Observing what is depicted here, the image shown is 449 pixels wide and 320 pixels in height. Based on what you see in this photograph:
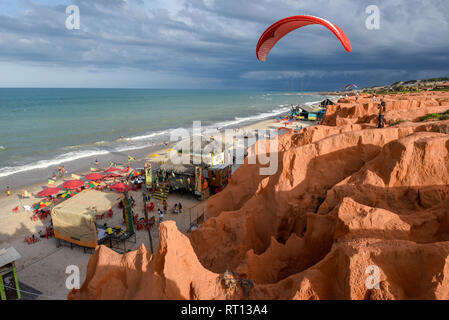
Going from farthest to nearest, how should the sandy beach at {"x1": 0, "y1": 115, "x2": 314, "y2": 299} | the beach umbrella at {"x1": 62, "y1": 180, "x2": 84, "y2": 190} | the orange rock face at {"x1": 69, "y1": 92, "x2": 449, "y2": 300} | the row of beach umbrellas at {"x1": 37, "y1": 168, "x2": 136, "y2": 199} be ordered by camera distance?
the beach umbrella at {"x1": 62, "y1": 180, "x2": 84, "y2": 190}
the row of beach umbrellas at {"x1": 37, "y1": 168, "x2": 136, "y2": 199}
the sandy beach at {"x1": 0, "y1": 115, "x2": 314, "y2": 299}
the orange rock face at {"x1": 69, "y1": 92, "x2": 449, "y2": 300}

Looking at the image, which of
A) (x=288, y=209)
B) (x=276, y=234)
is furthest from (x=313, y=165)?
(x=276, y=234)

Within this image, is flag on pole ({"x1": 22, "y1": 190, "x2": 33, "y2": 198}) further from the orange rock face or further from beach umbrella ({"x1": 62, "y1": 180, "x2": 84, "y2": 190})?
the orange rock face

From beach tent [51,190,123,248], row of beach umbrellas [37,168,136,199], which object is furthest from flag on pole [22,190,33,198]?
beach tent [51,190,123,248]

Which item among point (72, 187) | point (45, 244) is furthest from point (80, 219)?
point (72, 187)

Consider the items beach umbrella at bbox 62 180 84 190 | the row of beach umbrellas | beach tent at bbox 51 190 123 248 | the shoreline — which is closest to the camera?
beach tent at bbox 51 190 123 248

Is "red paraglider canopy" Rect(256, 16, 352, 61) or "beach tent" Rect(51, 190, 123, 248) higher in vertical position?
"red paraglider canopy" Rect(256, 16, 352, 61)

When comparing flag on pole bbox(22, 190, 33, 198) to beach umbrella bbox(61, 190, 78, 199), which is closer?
beach umbrella bbox(61, 190, 78, 199)

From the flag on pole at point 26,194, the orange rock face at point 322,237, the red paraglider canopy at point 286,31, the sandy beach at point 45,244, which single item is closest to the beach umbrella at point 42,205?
the sandy beach at point 45,244

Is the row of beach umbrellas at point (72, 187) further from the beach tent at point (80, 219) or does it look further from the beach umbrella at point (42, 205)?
the beach tent at point (80, 219)
